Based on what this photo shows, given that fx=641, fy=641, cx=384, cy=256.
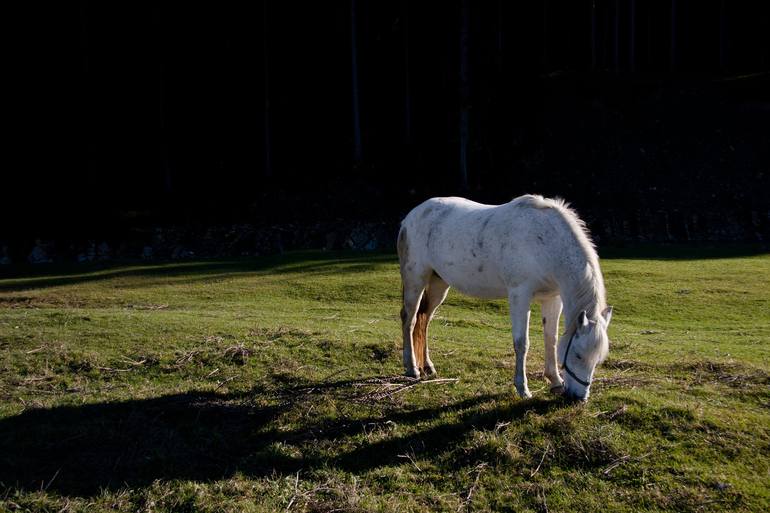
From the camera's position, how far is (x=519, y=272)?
7035 millimetres

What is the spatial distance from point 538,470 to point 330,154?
2919cm

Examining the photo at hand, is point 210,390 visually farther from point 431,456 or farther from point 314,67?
point 314,67

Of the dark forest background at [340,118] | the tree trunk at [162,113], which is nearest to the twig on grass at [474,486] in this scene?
the dark forest background at [340,118]

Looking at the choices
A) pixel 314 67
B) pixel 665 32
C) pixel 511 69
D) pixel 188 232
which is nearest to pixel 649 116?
pixel 511 69

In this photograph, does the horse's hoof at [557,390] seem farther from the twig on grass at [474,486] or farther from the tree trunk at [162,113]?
the tree trunk at [162,113]

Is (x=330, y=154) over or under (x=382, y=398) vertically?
over

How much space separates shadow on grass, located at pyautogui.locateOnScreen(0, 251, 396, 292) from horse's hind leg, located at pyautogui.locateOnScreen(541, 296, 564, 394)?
1058 cm

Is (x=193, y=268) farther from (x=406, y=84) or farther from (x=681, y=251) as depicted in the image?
(x=406, y=84)

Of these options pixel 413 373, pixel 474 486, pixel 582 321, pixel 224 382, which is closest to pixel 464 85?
pixel 413 373

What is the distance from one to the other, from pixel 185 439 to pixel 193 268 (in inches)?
533

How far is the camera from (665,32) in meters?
41.1

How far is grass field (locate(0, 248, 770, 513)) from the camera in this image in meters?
5.32

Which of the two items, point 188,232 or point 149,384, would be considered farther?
point 188,232

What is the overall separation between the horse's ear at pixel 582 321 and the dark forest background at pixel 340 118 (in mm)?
18976
